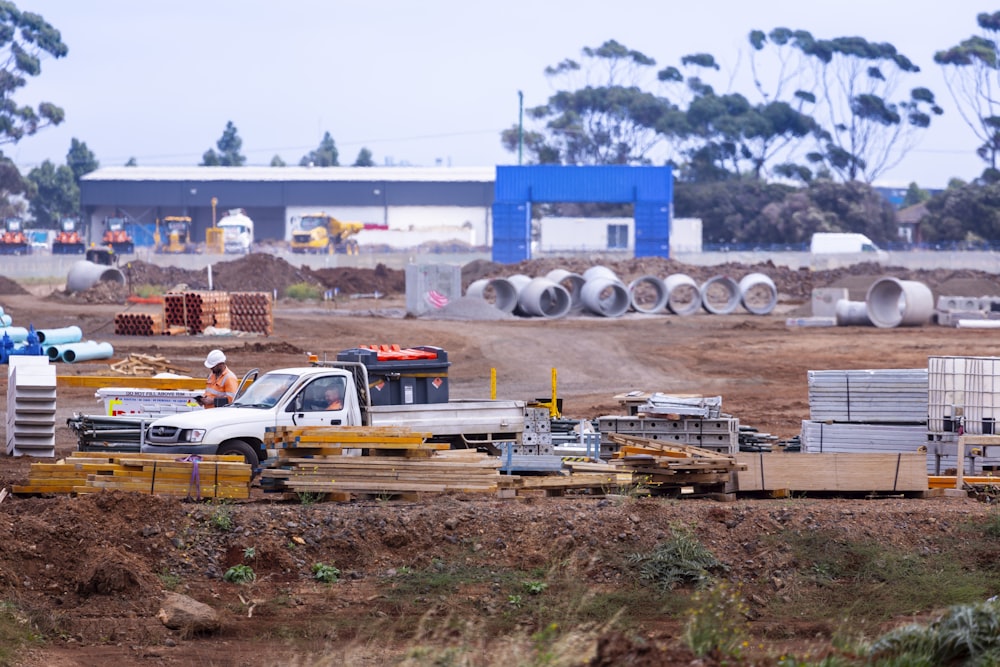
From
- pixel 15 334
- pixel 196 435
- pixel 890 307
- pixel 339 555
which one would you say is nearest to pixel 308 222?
pixel 890 307

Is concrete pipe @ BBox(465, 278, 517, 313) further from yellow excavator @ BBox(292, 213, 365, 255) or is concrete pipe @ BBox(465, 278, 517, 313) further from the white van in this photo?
yellow excavator @ BBox(292, 213, 365, 255)

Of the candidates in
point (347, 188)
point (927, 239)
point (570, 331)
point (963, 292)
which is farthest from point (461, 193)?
point (570, 331)

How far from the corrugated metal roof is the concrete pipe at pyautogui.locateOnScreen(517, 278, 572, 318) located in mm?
61486

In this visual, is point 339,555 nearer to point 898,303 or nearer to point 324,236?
point 898,303

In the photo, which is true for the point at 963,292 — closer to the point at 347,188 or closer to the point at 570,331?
the point at 570,331

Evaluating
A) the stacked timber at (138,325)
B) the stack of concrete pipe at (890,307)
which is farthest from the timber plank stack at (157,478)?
the stack of concrete pipe at (890,307)

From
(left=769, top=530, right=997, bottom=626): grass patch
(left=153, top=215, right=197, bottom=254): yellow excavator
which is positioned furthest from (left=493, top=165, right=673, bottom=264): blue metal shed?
(left=769, top=530, right=997, bottom=626): grass patch

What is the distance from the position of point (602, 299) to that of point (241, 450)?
116ft

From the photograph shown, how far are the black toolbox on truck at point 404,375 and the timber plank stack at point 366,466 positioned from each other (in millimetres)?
2316

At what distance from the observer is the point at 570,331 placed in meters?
41.0

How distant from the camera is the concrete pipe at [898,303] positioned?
1757 inches

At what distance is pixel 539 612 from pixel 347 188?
326ft

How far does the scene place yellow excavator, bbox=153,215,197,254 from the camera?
283 ft

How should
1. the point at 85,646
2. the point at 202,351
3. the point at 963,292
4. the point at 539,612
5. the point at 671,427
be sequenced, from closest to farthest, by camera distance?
1. the point at 85,646
2. the point at 539,612
3. the point at 671,427
4. the point at 202,351
5. the point at 963,292
